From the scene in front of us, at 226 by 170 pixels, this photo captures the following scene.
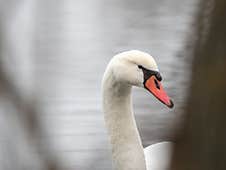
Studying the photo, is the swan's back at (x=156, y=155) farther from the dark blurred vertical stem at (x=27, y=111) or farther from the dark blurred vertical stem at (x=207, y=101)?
the dark blurred vertical stem at (x=207, y=101)

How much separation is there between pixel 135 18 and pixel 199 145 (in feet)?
17.8

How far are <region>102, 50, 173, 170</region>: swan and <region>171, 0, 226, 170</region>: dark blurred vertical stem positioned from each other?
1814mm

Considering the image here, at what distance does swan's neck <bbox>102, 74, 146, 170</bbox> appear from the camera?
307 centimetres

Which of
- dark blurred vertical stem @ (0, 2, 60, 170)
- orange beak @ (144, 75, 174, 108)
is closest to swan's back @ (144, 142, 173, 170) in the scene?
orange beak @ (144, 75, 174, 108)

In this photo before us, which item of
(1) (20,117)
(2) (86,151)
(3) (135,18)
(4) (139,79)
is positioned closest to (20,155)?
(1) (20,117)

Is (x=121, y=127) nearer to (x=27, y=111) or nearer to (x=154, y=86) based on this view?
(x=154, y=86)

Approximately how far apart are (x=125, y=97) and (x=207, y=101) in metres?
2.04

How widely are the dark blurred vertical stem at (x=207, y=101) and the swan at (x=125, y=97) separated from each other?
5.95 ft

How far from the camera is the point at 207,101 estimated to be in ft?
3.52

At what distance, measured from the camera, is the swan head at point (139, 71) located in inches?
116

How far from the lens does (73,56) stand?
6.06 metres

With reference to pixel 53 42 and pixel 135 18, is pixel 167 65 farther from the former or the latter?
pixel 135 18

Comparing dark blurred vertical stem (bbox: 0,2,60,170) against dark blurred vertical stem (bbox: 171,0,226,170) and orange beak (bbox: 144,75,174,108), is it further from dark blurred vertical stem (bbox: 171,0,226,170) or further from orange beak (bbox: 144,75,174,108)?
orange beak (bbox: 144,75,174,108)

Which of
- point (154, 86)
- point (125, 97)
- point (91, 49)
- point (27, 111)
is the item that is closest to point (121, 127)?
point (125, 97)
